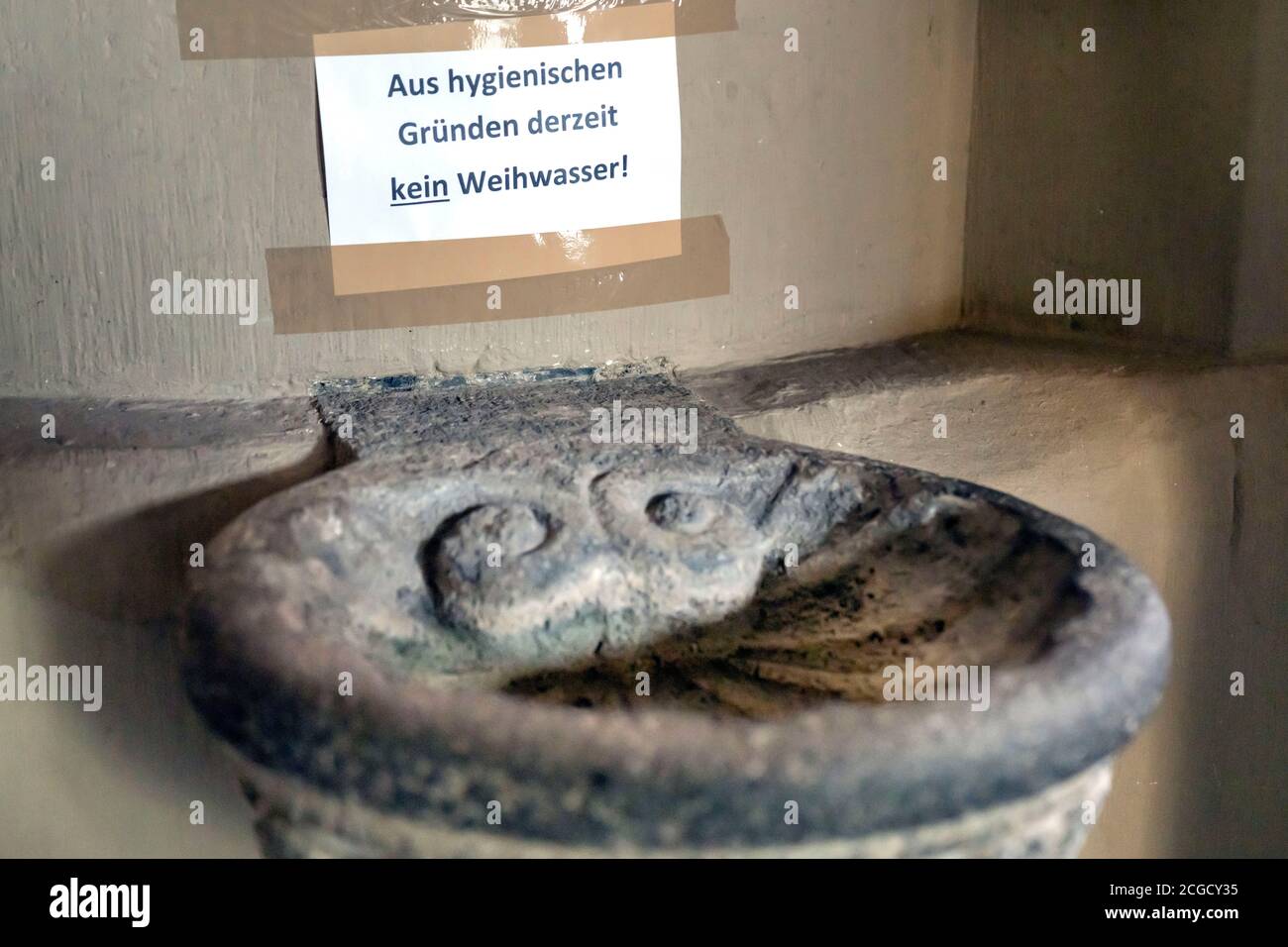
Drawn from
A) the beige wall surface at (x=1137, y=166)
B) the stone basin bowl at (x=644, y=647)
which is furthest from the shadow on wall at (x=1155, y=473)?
the stone basin bowl at (x=644, y=647)

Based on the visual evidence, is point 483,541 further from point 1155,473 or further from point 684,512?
point 1155,473

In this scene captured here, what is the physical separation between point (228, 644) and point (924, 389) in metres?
0.84

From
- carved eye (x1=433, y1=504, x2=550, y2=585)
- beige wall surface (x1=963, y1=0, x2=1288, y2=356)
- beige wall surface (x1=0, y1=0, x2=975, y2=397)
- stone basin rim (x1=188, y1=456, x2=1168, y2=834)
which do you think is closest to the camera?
stone basin rim (x1=188, y1=456, x2=1168, y2=834)

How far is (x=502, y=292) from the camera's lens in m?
1.26

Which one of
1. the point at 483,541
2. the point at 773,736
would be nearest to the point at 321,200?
the point at 483,541

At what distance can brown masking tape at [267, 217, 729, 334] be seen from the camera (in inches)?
47.3

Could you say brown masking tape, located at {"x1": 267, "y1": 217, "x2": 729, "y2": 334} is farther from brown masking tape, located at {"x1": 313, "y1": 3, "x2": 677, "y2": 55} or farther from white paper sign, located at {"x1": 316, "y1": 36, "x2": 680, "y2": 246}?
brown masking tape, located at {"x1": 313, "y1": 3, "x2": 677, "y2": 55}

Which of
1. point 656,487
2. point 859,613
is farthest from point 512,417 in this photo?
point 859,613

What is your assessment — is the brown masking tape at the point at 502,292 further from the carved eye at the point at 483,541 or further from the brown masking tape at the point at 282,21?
the carved eye at the point at 483,541

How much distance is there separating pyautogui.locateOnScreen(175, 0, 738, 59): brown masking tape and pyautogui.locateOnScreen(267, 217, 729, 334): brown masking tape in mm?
185

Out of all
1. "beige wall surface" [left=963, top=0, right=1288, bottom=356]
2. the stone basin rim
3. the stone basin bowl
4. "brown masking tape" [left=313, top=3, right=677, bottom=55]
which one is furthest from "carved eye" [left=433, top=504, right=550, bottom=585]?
"beige wall surface" [left=963, top=0, right=1288, bottom=356]

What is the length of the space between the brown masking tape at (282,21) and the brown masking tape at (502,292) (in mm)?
185
